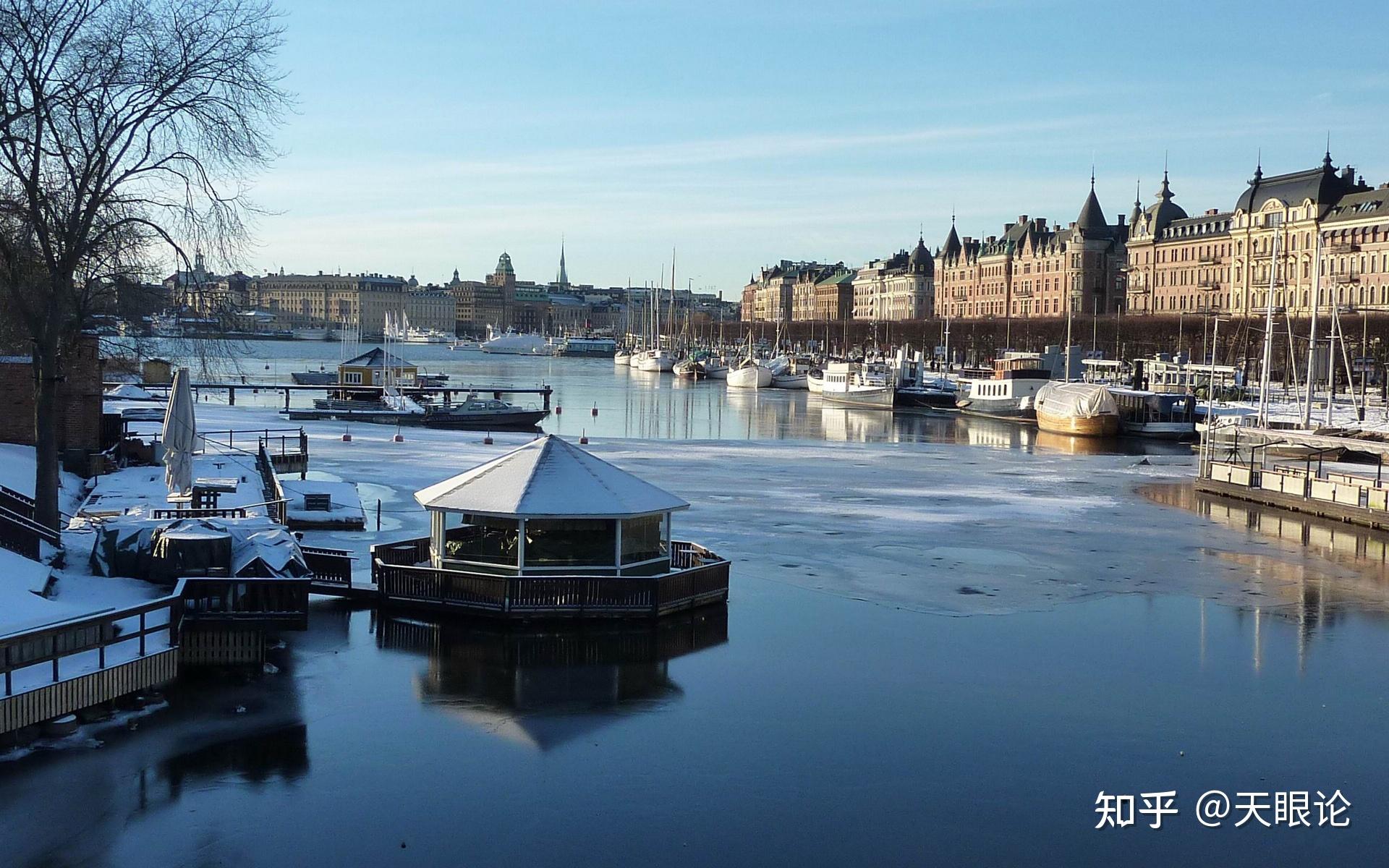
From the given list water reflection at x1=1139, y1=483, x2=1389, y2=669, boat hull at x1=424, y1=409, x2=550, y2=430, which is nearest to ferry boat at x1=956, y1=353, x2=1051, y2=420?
boat hull at x1=424, y1=409, x2=550, y2=430

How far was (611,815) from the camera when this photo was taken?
13.3 m

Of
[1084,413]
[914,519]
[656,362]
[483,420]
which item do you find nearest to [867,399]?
[1084,413]

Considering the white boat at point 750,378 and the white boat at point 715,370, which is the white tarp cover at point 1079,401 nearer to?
the white boat at point 750,378

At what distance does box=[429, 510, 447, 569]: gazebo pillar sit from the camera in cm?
2203

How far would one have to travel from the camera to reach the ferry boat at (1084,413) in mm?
66750

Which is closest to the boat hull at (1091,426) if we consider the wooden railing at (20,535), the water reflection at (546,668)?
the water reflection at (546,668)

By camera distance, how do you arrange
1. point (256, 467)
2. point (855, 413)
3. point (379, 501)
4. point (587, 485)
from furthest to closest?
point (855, 413), point (256, 467), point (379, 501), point (587, 485)

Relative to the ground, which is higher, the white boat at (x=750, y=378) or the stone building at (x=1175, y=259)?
the stone building at (x=1175, y=259)

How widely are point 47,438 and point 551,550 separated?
789 centimetres

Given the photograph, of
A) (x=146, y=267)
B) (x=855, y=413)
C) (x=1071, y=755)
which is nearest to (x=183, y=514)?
(x=146, y=267)

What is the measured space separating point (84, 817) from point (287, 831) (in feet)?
6.33

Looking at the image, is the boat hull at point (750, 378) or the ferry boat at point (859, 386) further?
the boat hull at point (750, 378)

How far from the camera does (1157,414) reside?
228 feet

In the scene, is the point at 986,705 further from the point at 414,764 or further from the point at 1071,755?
the point at 414,764
